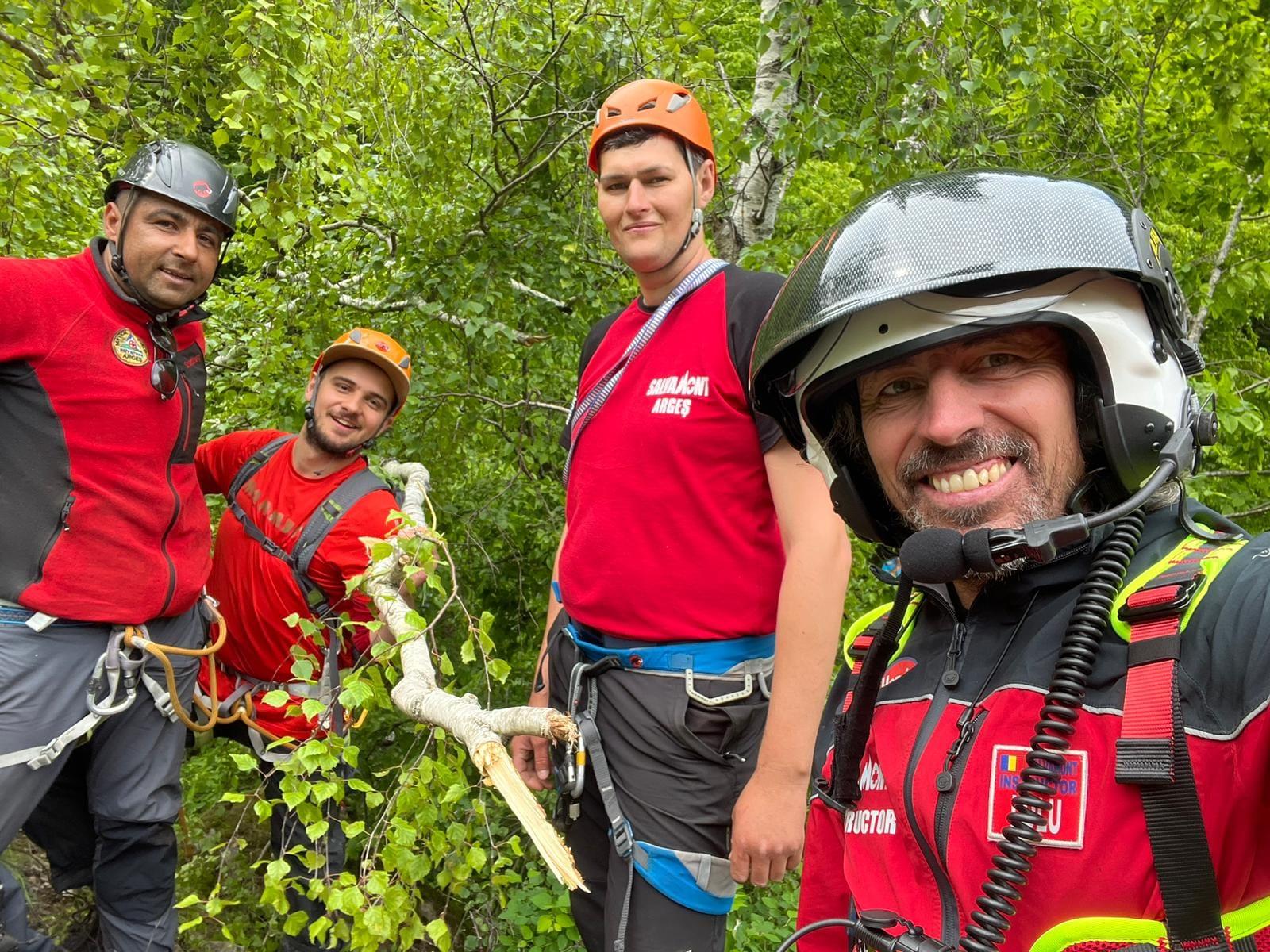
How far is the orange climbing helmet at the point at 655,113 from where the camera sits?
2.85 metres

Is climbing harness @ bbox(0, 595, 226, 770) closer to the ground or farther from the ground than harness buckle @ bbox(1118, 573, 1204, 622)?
closer to the ground

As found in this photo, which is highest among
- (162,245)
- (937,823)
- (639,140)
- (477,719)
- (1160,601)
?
(639,140)

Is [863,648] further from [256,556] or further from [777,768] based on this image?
[256,556]

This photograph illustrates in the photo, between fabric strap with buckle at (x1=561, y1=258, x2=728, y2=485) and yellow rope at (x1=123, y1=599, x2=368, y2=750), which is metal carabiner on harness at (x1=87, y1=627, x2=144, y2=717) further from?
fabric strap with buckle at (x1=561, y1=258, x2=728, y2=485)

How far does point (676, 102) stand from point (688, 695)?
5.80ft

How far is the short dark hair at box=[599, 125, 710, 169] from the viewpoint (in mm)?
2857

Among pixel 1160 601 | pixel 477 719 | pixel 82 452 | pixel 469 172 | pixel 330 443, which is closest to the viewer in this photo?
pixel 1160 601

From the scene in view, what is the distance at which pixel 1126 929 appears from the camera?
3.58 feet

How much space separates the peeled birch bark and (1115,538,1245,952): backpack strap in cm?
94

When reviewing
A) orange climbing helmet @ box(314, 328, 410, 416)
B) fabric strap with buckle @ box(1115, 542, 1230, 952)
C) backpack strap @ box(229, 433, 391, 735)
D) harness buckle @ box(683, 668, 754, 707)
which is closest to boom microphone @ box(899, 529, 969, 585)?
fabric strap with buckle @ box(1115, 542, 1230, 952)

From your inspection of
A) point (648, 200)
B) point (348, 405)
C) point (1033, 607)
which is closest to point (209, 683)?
point (348, 405)

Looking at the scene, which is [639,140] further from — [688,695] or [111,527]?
[111,527]

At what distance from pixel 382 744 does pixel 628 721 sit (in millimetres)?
2632

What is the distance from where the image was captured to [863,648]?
1.66m
